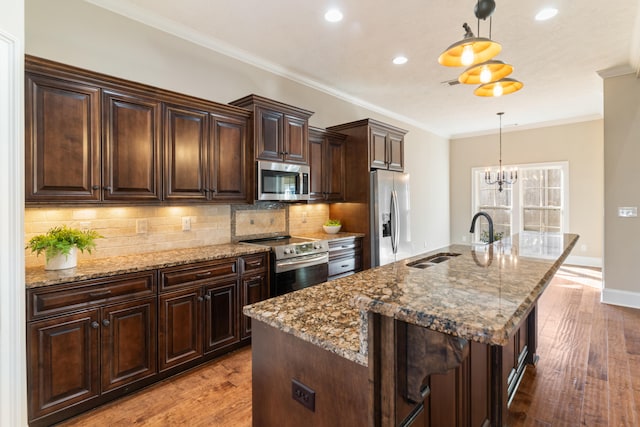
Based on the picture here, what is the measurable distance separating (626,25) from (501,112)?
295 cm

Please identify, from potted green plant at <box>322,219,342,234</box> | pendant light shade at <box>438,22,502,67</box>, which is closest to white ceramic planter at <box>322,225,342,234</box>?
potted green plant at <box>322,219,342,234</box>

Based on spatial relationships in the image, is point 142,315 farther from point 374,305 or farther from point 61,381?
point 374,305

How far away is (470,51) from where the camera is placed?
187 cm

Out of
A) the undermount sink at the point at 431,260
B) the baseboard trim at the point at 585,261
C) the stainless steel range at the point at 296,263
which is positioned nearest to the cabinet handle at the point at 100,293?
the stainless steel range at the point at 296,263

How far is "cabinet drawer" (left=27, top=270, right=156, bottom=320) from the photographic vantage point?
1.85 meters

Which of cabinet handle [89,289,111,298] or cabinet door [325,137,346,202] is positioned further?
cabinet door [325,137,346,202]

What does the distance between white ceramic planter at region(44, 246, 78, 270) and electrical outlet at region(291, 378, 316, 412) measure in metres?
1.92

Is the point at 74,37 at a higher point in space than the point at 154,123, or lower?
higher

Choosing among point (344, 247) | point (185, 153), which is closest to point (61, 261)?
point (185, 153)

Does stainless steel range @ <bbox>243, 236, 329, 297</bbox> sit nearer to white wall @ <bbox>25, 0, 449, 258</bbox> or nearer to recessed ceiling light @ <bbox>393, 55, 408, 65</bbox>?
white wall @ <bbox>25, 0, 449, 258</bbox>

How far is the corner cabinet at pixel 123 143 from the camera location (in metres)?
2.04

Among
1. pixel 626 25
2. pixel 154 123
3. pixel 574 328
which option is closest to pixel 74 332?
pixel 154 123

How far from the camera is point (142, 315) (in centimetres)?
229

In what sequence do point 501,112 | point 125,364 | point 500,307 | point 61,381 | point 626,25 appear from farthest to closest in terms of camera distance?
point 501,112
point 626,25
point 125,364
point 61,381
point 500,307
